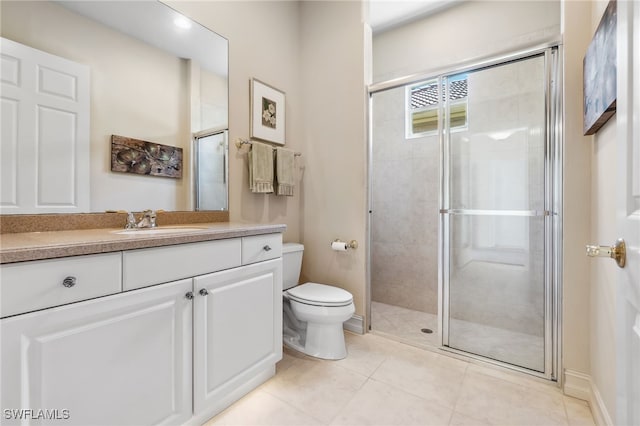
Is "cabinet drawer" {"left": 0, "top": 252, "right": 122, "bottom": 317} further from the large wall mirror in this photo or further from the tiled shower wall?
the tiled shower wall

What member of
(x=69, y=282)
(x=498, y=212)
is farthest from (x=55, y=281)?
(x=498, y=212)

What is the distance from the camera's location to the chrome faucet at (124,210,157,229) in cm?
147

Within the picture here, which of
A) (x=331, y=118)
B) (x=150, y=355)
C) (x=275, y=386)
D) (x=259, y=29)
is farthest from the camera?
(x=331, y=118)

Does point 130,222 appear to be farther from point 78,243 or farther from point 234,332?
point 234,332

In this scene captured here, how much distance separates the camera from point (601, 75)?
1.14 meters

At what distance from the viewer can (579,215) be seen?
1486 mm

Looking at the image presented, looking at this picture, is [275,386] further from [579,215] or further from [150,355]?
[579,215]

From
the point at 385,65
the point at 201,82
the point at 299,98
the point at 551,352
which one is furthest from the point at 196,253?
the point at 385,65

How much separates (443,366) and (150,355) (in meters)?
1.66

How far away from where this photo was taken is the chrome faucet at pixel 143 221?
1.47m

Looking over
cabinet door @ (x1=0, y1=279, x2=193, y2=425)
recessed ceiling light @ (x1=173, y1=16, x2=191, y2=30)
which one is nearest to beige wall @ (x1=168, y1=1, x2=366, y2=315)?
recessed ceiling light @ (x1=173, y1=16, x2=191, y2=30)

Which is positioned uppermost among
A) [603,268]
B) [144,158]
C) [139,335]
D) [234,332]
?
[144,158]

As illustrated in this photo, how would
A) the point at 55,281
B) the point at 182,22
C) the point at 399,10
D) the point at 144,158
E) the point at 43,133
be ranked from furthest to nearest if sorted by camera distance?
the point at 399,10
the point at 182,22
the point at 144,158
the point at 43,133
the point at 55,281

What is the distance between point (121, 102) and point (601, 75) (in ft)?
7.12
